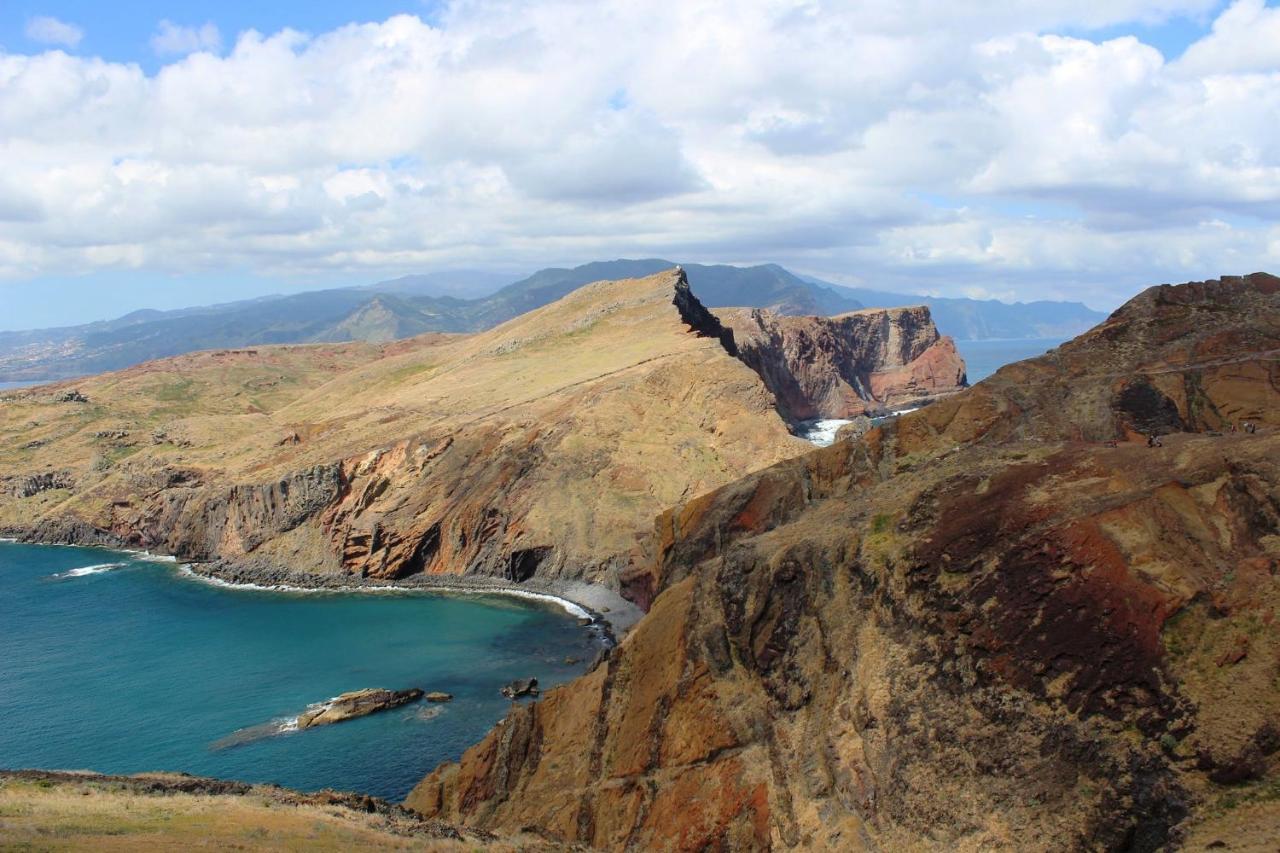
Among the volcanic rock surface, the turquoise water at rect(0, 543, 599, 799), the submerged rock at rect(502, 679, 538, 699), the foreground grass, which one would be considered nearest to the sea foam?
the turquoise water at rect(0, 543, 599, 799)

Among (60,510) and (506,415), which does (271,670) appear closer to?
(506,415)

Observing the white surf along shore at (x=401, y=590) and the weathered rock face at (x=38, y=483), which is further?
the weathered rock face at (x=38, y=483)

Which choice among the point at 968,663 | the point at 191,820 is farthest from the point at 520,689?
the point at 968,663

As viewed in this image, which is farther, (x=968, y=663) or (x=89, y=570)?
(x=89, y=570)

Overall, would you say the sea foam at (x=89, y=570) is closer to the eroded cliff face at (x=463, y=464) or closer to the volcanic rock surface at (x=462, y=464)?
the volcanic rock surface at (x=462, y=464)

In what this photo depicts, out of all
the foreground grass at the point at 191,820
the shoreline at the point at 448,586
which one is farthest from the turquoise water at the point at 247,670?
the foreground grass at the point at 191,820

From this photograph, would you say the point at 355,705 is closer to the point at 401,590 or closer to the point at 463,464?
the point at 401,590
